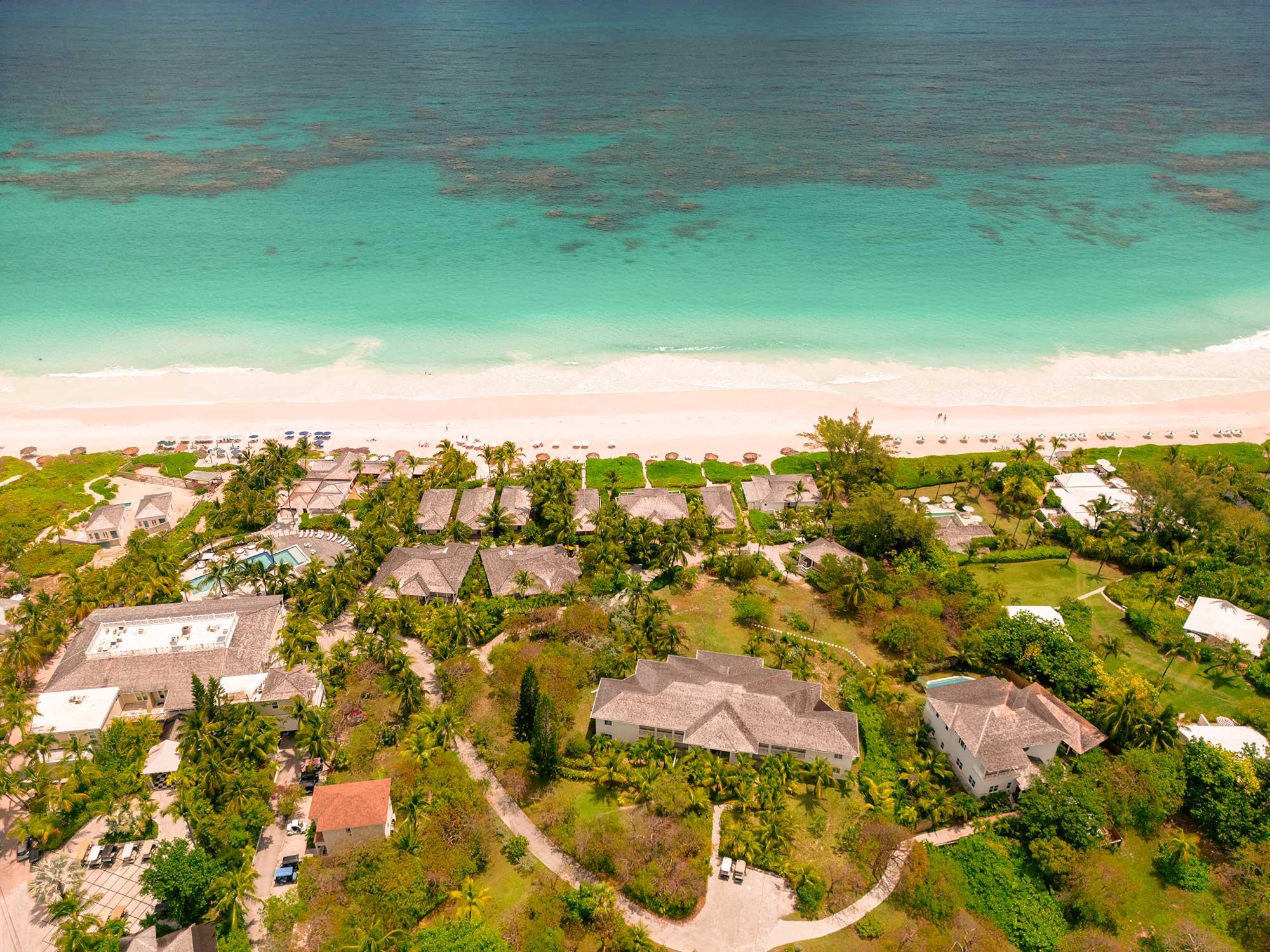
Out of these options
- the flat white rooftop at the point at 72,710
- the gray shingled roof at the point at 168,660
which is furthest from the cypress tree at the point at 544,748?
the flat white rooftop at the point at 72,710

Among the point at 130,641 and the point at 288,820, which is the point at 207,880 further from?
the point at 130,641

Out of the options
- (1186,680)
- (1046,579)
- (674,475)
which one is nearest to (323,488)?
(674,475)

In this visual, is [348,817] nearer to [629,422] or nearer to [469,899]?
[469,899]

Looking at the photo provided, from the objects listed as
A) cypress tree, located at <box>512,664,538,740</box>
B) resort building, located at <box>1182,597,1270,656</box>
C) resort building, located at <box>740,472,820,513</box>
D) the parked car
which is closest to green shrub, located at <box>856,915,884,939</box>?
cypress tree, located at <box>512,664,538,740</box>

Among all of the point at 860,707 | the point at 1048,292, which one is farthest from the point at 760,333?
the point at 860,707

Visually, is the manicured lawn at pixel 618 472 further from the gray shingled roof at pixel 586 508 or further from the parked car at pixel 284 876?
the parked car at pixel 284 876

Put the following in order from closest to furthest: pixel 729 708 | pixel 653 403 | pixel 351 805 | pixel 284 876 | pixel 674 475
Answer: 1. pixel 284 876
2. pixel 351 805
3. pixel 729 708
4. pixel 674 475
5. pixel 653 403

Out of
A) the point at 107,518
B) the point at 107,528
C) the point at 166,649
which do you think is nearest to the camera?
the point at 166,649
